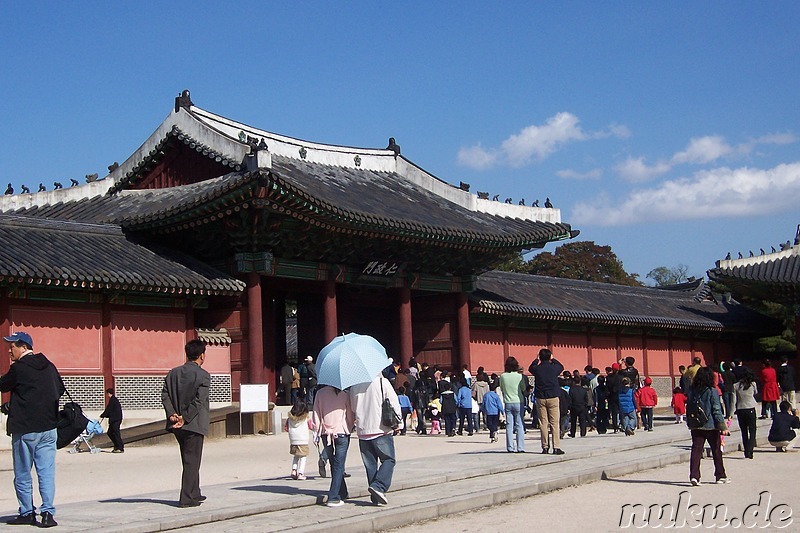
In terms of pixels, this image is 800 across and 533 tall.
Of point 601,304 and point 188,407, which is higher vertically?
point 601,304

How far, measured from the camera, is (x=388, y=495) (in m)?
11.9

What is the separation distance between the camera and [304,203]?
2408cm

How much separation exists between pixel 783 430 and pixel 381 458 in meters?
9.34

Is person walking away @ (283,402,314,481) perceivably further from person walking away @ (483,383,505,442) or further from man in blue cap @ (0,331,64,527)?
person walking away @ (483,383,505,442)

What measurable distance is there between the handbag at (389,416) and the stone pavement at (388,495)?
2.76 ft

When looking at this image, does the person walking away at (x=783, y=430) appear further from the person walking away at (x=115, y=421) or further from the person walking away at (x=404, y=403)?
the person walking away at (x=115, y=421)

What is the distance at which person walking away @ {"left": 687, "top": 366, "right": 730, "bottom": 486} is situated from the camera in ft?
41.9

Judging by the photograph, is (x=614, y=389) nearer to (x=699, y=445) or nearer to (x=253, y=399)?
(x=253, y=399)

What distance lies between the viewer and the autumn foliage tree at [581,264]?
6938cm

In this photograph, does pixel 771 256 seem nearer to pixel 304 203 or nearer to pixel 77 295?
pixel 304 203

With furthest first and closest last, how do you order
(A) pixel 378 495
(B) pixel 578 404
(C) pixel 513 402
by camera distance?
(B) pixel 578 404, (C) pixel 513 402, (A) pixel 378 495

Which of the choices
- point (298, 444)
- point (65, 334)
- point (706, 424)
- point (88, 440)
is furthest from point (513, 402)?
point (65, 334)

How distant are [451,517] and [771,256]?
31723 mm

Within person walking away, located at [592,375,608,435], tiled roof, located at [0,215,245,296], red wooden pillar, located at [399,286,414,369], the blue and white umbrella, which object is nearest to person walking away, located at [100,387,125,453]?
tiled roof, located at [0,215,245,296]
